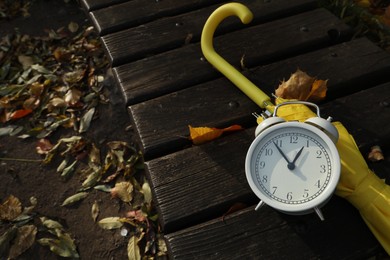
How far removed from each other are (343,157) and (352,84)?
604 millimetres

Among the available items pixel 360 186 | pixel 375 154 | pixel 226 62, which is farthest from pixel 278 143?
pixel 226 62

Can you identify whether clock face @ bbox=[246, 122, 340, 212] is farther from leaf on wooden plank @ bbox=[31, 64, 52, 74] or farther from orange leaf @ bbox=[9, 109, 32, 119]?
leaf on wooden plank @ bbox=[31, 64, 52, 74]

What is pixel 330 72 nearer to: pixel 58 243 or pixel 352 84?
pixel 352 84

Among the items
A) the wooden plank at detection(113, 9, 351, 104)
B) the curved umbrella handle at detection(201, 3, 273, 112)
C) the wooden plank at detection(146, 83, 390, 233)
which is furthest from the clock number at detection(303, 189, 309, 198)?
the wooden plank at detection(113, 9, 351, 104)

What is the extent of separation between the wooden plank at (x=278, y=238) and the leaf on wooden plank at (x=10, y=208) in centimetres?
104

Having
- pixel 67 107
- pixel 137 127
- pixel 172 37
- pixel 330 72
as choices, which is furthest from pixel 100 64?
pixel 330 72

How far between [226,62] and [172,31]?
49 centimetres

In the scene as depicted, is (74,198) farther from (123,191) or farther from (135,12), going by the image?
(135,12)

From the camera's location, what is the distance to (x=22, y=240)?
2115 mm

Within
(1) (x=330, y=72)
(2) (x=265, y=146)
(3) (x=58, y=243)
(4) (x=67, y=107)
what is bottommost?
(3) (x=58, y=243)

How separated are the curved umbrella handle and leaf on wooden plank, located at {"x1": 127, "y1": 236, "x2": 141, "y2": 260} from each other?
2.98 feet

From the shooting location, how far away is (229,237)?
1.56 m

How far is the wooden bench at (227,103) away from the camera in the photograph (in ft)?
5.08

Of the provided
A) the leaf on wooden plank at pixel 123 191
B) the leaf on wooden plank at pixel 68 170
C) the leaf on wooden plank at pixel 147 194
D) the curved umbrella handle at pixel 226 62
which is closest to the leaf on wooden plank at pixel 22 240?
the leaf on wooden plank at pixel 68 170
